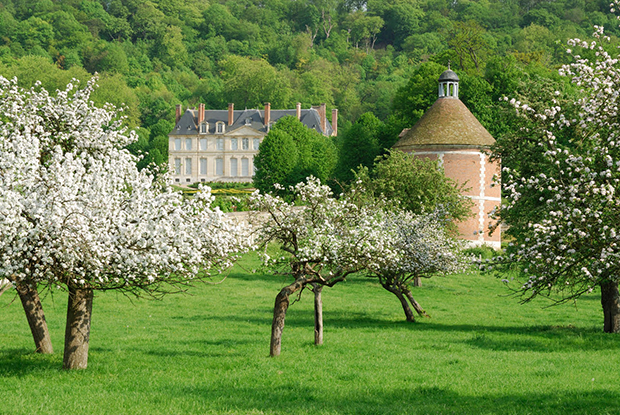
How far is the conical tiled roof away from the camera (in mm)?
60500

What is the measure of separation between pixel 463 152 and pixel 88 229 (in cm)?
4784

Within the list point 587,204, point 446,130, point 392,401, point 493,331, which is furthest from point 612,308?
point 446,130

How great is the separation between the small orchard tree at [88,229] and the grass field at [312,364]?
241cm

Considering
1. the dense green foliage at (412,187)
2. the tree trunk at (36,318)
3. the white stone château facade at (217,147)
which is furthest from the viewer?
the white stone château facade at (217,147)

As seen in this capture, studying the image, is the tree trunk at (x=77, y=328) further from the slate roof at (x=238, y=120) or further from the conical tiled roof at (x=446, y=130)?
the slate roof at (x=238, y=120)

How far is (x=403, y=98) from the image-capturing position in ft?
256

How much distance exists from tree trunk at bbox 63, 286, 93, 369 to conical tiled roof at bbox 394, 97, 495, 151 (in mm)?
45027

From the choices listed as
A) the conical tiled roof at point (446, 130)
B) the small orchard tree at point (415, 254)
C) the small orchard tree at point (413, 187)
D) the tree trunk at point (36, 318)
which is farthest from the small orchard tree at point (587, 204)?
the conical tiled roof at point (446, 130)

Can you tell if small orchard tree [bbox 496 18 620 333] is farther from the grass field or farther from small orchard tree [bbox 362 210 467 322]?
small orchard tree [bbox 362 210 467 322]

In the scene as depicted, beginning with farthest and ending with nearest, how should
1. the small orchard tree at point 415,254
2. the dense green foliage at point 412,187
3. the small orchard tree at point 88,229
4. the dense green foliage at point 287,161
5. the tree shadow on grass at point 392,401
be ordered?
the dense green foliage at point 287,161
the dense green foliage at point 412,187
the small orchard tree at point 415,254
the tree shadow on grass at point 392,401
the small orchard tree at point 88,229

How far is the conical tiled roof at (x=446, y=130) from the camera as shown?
6050 centimetres

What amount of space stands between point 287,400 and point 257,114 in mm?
128652

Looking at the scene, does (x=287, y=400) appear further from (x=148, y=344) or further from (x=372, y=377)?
(x=148, y=344)

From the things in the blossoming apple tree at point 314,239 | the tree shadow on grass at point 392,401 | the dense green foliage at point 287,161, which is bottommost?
the tree shadow on grass at point 392,401
